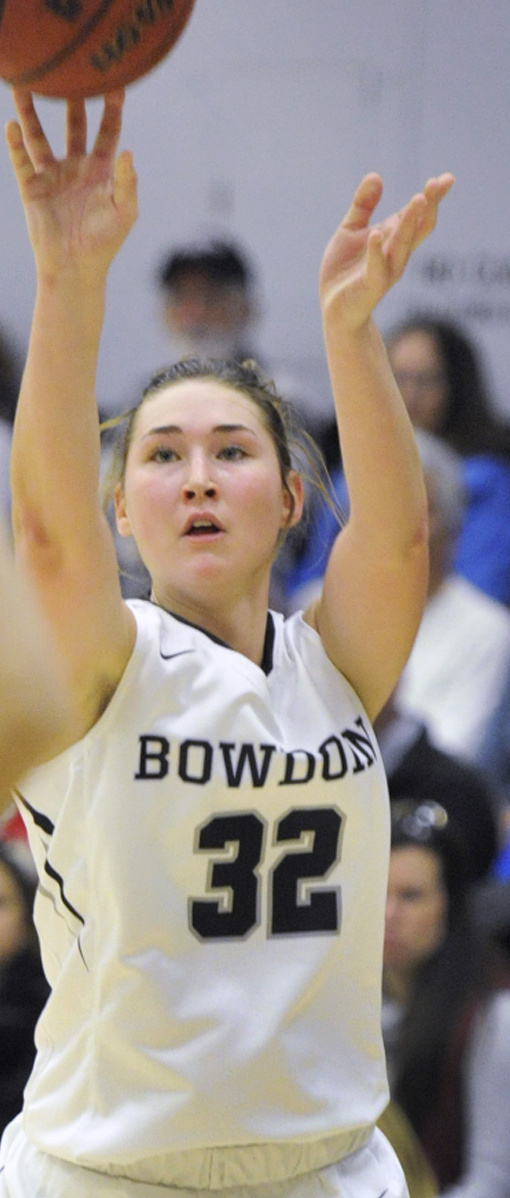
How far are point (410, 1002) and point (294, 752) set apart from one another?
1470 millimetres

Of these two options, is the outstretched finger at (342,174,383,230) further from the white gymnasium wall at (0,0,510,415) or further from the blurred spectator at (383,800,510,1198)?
the white gymnasium wall at (0,0,510,415)

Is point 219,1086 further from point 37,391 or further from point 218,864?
point 37,391

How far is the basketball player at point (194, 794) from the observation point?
2.04 meters

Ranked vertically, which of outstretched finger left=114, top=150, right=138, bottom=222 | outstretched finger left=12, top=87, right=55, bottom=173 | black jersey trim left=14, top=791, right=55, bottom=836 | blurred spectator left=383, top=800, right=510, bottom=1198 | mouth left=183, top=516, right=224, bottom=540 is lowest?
blurred spectator left=383, top=800, right=510, bottom=1198

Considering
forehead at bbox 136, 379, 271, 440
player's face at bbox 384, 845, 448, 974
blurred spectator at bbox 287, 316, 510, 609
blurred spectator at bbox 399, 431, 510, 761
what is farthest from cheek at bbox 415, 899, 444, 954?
forehead at bbox 136, 379, 271, 440

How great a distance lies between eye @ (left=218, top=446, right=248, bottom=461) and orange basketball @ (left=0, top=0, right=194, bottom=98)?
63cm

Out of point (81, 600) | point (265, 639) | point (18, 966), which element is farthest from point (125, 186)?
point (18, 966)

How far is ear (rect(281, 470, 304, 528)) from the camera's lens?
7.91 feet

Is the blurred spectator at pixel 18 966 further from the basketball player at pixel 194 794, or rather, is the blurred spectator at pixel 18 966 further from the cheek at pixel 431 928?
the basketball player at pixel 194 794

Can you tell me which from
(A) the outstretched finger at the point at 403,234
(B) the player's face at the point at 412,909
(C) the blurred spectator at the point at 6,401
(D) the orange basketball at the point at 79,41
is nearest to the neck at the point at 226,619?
(A) the outstretched finger at the point at 403,234

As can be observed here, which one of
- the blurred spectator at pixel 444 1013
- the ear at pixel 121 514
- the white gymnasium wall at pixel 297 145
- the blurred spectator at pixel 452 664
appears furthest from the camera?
the white gymnasium wall at pixel 297 145

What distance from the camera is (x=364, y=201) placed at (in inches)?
87.5

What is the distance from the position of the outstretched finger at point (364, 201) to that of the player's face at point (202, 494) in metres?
0.32

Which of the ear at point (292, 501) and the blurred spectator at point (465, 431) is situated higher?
the ear at point (292, 501)
